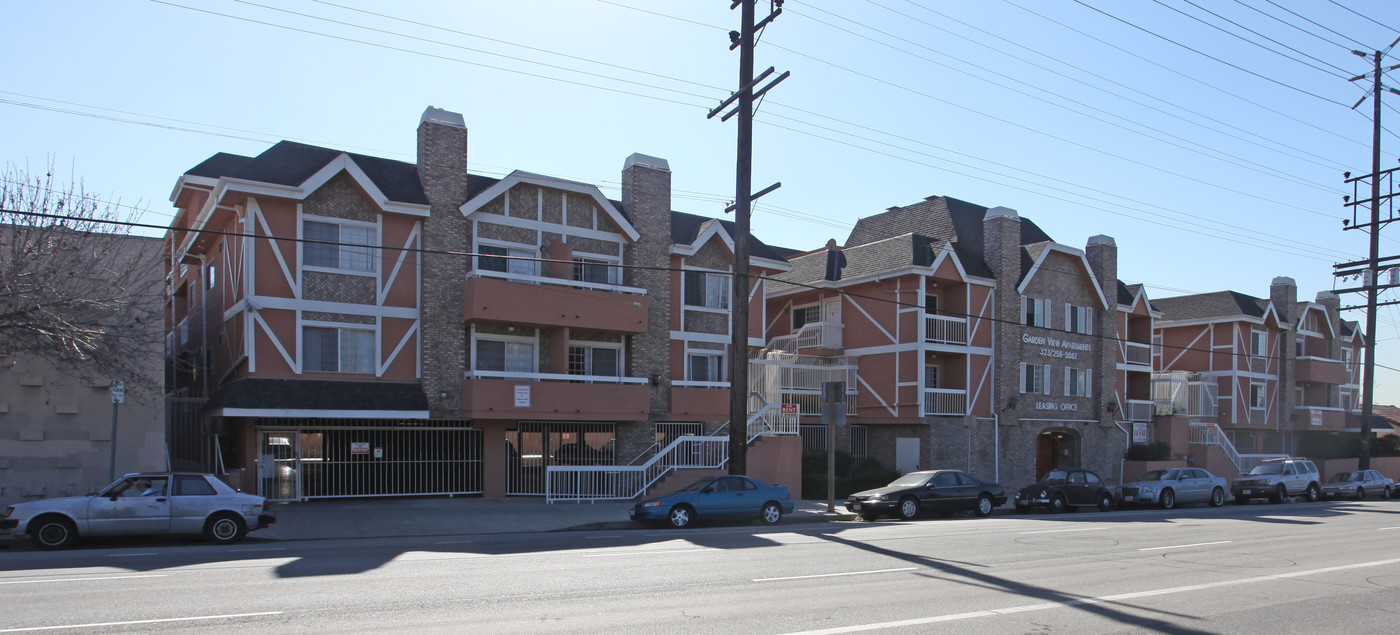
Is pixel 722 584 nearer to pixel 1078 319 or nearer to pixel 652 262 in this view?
pixel 652 262

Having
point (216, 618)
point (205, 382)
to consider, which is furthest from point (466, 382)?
point (216, 618)

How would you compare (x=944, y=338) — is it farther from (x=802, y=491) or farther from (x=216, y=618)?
(x=216, y=618)

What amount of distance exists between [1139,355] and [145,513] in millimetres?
38397

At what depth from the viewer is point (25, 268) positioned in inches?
685

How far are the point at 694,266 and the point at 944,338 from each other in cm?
998

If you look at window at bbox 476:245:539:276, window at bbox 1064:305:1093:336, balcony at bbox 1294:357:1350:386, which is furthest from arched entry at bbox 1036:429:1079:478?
window at bbox 476:245:539:276

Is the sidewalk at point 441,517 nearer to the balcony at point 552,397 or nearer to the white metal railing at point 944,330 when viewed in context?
the balcony at point 552,397

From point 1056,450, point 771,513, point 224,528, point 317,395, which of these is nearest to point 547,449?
point 317,395

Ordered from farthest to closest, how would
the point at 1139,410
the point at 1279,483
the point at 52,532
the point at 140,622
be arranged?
the point at 1139,410 < the point at 1279,483 < the point at 52,532 < the point at 140,622

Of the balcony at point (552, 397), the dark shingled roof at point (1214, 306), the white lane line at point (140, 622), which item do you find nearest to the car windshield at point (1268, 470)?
the dark shingled roof at point (1214, 306)

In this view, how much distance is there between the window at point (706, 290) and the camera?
2909cm

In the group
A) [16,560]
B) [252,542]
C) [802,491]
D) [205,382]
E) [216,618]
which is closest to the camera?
[216,618]

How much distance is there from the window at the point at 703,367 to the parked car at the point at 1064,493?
31.8 feet

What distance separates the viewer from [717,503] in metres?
20.0
